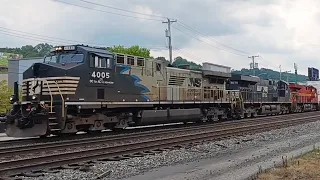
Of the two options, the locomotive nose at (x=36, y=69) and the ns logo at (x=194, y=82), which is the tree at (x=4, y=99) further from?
the locomotive nose at (x=36, y=69)

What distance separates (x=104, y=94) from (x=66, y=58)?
7.51ft

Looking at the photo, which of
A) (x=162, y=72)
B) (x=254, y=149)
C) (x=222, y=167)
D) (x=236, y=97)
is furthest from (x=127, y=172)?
(x=236, y=97)

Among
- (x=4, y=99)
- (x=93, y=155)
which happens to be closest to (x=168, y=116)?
(x=93, y=155)

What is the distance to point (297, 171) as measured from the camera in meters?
8.38

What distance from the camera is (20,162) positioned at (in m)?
9.64

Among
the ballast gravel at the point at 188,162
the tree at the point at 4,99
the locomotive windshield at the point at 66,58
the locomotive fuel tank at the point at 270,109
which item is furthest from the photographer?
the tree at the point at 4,99

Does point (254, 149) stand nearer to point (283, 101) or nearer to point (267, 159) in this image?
point (267, 159)

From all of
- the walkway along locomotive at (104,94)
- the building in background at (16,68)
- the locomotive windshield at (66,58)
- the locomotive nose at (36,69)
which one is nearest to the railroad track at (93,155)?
the walkway along locomotive at (104,94)

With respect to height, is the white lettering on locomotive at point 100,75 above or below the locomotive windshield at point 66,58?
below

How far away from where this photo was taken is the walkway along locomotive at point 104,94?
49.7 ft

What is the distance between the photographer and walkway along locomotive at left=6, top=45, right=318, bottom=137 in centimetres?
1515

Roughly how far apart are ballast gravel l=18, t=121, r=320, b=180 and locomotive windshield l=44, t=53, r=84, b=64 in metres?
6.42

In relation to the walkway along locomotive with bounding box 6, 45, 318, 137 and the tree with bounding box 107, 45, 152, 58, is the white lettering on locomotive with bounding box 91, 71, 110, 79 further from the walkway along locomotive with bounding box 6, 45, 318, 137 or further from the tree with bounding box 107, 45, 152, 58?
the tree with bounding box 107, 45, 152, 58

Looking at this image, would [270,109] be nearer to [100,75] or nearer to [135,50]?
[100,75]
